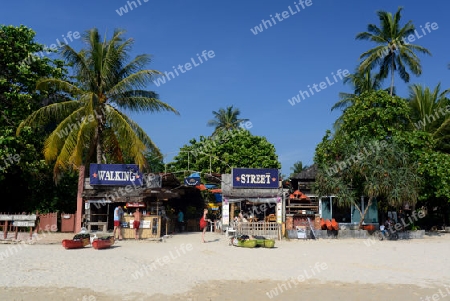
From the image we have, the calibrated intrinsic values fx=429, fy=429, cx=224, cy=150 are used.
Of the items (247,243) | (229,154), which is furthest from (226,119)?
(247,243)

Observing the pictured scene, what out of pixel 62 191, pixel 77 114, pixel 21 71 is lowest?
pixel 62 191

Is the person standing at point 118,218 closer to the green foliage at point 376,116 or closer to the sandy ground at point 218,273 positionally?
the sandy ground at point 218,273

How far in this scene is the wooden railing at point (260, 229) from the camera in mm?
20938

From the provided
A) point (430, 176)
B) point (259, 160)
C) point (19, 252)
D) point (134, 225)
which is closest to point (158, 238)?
point (134, 225)

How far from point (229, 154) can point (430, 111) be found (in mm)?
15769

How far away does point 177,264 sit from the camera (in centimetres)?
1333

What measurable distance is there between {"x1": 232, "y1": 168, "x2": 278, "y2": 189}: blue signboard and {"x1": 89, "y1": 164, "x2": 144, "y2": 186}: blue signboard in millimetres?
4973

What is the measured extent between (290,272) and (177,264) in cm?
352

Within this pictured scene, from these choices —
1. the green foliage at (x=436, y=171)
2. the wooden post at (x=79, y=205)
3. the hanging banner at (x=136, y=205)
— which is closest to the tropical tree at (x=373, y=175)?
the green foliage at (x=436, y=171)

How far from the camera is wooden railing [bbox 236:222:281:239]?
20.9 meters

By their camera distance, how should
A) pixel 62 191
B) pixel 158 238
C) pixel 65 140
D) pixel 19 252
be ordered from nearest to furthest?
pixel 19 252 < pixel 158 238 < pixel 65 140 < pixel 62 191

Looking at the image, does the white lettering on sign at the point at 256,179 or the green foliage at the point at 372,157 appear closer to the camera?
the green foliage at the point at 372,157

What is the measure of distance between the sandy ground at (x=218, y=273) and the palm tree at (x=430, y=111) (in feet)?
43.3

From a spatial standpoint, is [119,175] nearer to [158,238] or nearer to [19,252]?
[158,238]
